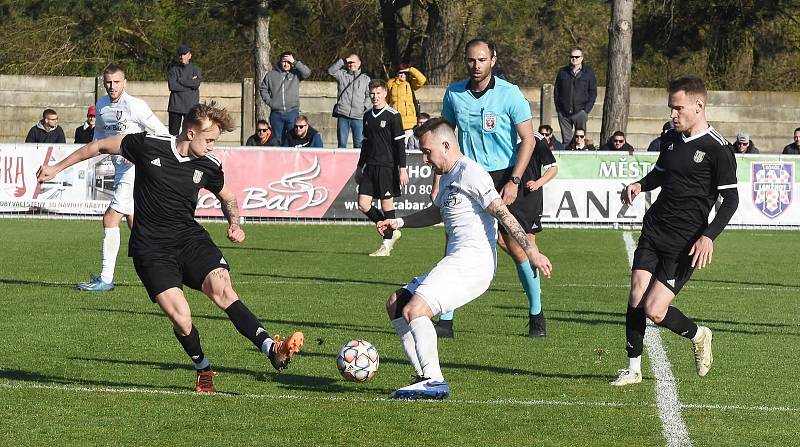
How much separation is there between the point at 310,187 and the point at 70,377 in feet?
→ 45.9

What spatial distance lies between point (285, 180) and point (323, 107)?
6.18 m

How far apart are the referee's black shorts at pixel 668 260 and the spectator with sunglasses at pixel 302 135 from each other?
14.9 m

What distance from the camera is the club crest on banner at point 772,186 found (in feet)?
72.5

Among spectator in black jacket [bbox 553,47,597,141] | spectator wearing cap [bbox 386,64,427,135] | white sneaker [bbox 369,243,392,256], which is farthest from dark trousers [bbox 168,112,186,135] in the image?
white sneaker [bbox 369,243,392,256]

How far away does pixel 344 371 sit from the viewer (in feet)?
26.0

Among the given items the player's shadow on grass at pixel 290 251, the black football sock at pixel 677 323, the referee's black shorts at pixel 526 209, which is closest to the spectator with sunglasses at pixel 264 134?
the player's shadow on grass at pixel 290 251

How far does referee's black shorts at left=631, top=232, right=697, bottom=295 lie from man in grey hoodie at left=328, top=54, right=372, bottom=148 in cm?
1560

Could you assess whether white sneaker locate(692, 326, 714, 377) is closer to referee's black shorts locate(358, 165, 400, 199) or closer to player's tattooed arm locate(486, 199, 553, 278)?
player's tattooed arm locate(486, 199, 553, 278)

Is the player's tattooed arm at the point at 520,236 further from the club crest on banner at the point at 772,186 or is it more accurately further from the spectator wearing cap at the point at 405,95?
the club crest on banner at the point at 772,186

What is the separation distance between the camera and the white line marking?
682 cm

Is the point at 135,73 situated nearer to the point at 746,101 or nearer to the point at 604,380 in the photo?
the point at 746,101

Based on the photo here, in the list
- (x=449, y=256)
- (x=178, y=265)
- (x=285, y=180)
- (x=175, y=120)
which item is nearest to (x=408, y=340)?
(x=449, y=256)

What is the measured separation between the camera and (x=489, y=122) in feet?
33.7

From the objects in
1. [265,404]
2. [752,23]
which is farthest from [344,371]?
[752,23]
